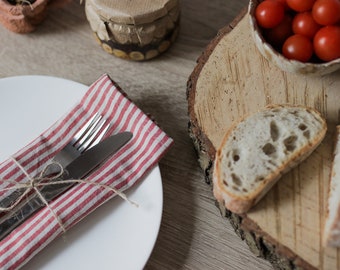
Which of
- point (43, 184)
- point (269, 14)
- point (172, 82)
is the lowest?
point (172, 82)

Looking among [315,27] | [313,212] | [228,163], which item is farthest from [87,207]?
[315,27]

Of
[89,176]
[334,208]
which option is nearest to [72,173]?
[89,176]

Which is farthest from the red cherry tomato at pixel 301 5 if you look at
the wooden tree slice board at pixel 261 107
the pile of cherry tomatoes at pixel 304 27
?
the wooden tree slice board at pixel 261 107

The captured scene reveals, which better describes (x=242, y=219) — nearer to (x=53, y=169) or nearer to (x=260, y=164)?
(x=260, y=164)

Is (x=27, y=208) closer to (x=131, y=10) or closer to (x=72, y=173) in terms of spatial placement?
(x=72, y=173)

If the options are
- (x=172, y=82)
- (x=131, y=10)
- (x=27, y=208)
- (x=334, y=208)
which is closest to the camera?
(x=334, y=208)

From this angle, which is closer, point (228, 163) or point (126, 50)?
point (228, 163)
